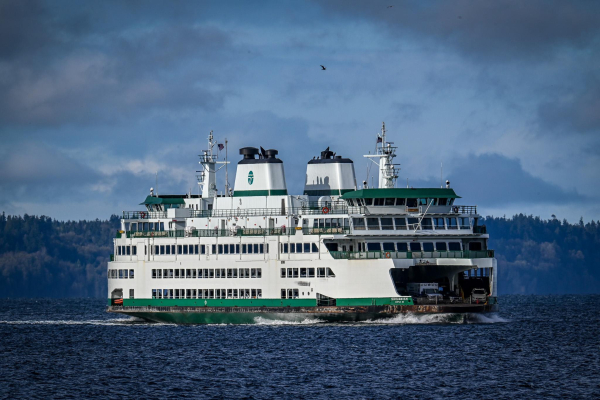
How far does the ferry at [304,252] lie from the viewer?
63.8 m

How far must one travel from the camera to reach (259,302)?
67.1 metres

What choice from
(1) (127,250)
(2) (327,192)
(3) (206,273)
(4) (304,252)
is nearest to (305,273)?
(4) (304,252)

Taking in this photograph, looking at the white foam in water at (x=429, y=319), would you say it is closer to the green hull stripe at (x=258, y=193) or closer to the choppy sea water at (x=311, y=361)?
the choppy sea water at (x=311, y=361)

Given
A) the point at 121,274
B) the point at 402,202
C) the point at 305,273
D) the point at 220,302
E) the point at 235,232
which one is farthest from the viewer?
the point at 121,274

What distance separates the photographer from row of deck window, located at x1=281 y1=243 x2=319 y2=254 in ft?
216

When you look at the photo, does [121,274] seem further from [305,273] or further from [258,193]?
[305,273]

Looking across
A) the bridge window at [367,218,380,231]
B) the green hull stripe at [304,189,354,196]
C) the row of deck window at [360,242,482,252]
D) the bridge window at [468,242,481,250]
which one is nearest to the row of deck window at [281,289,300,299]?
the row of deck window at [360,242,482,252]

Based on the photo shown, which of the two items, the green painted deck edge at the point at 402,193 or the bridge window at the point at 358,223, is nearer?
the bridge window at the point at 358,223

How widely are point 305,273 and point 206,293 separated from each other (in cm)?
768

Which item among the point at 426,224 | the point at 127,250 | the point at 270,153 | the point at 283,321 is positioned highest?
the point at 270,153

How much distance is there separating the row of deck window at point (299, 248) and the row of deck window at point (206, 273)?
228 centimetres

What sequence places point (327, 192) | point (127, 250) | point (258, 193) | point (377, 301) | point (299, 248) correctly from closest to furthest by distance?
point (377, 301), point (299, 248), point (258, 193), point (127, 250), point (327, 192)

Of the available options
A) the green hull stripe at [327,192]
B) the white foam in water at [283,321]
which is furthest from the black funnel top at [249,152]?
the white foam in water at [283,321]

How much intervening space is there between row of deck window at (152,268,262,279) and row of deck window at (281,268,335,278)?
77.4 inches
